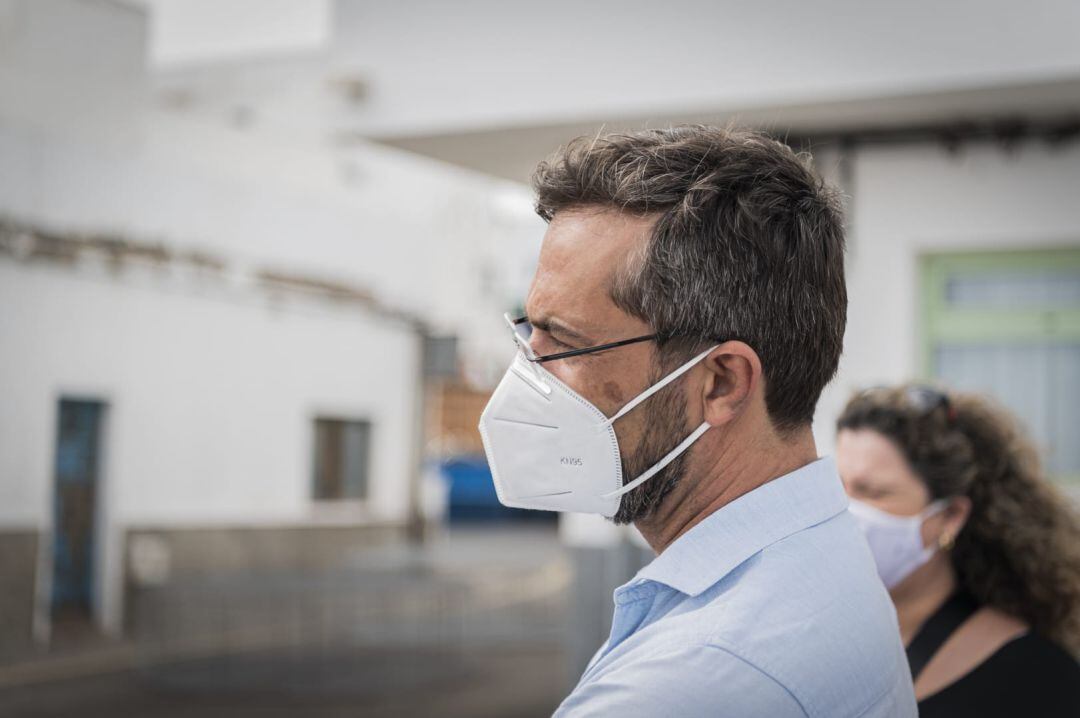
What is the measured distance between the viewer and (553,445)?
70.4 inches

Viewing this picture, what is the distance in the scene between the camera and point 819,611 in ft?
4.70

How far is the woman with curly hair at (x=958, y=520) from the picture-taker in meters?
3.15

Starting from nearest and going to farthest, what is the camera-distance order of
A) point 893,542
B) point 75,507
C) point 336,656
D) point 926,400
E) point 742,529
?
point 742,529 < point 893,542 < point 926,400 < point 336,656 < point 75,507

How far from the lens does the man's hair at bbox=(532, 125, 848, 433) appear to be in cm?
157

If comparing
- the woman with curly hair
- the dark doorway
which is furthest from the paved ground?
the woman with curly hair

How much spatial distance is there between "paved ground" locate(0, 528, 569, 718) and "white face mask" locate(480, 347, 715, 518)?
30.7 ft

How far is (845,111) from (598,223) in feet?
16.0

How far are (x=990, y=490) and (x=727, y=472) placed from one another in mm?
1999

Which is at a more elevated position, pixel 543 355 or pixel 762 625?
pixel 543 355

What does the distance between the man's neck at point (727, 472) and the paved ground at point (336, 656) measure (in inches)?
375

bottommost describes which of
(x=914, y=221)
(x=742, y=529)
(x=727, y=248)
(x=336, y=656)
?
(x=336, y=656)

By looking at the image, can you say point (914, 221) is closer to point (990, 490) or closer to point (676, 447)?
point (990, 490)

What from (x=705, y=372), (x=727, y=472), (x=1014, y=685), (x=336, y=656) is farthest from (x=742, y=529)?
(x=336, y=656)

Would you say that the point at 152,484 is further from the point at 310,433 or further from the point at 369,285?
the point at 369,285
